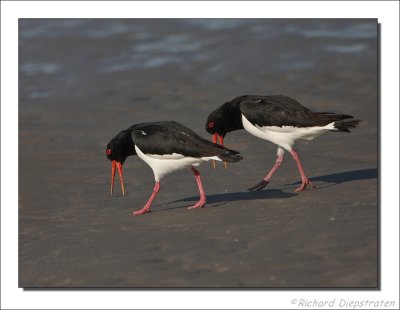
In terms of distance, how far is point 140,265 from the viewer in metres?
8.37

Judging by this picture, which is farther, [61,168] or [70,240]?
[61,168]

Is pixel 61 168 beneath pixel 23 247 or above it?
above

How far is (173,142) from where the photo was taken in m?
9.66

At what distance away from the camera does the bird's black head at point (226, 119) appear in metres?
10.6

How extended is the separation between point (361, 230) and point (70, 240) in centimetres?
320

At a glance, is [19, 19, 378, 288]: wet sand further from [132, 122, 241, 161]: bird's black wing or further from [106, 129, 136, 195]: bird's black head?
[132, 122, 241, 161]: bird's black wing

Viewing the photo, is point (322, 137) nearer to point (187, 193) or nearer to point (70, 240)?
point (187, 193)

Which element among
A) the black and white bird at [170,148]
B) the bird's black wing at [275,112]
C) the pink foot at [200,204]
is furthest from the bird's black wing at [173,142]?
the bird's black wing at [275,112]

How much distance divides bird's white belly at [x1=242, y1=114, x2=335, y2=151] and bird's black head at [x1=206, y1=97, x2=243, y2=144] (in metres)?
0.15

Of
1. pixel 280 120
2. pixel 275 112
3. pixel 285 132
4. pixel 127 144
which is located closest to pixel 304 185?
pixel 285 132

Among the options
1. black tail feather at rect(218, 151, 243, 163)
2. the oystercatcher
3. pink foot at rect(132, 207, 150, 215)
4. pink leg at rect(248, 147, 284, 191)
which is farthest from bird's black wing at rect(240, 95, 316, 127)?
pink foot at rect(132, 207, 150, 215)

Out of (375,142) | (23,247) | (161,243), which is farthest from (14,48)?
(375,142)

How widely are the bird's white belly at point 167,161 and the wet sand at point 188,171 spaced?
19.6 inches

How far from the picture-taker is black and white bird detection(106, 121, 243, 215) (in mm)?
9516
